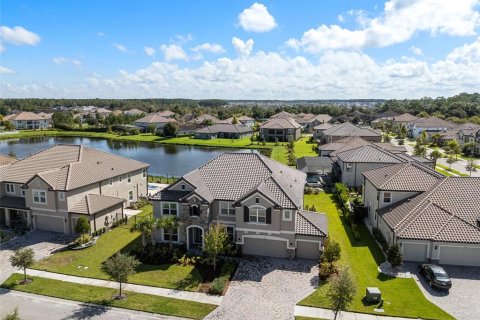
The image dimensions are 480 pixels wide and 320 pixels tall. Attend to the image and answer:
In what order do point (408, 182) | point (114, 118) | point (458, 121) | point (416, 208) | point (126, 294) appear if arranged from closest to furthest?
point (126, 294) < point (416, 208) < point (408, 182) < point (458, 121) < point (114, 118)

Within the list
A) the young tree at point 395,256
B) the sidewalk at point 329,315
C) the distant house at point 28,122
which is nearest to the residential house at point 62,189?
the sidewalk at point 329,315

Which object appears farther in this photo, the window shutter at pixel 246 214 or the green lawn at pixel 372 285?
the window shutter at pixel 246 214

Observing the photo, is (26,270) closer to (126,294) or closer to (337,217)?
(126,294)

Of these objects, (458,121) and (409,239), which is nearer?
(409,239)

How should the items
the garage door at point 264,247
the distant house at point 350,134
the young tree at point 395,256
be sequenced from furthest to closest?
the distant house at point 350,134 < the garage door at point 264,247 < the young tree at point 395,256

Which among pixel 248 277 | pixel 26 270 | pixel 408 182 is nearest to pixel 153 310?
pixel 248 277

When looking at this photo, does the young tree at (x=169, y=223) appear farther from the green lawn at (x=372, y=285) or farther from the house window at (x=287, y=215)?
the green lawn at (x=372, y=285)
